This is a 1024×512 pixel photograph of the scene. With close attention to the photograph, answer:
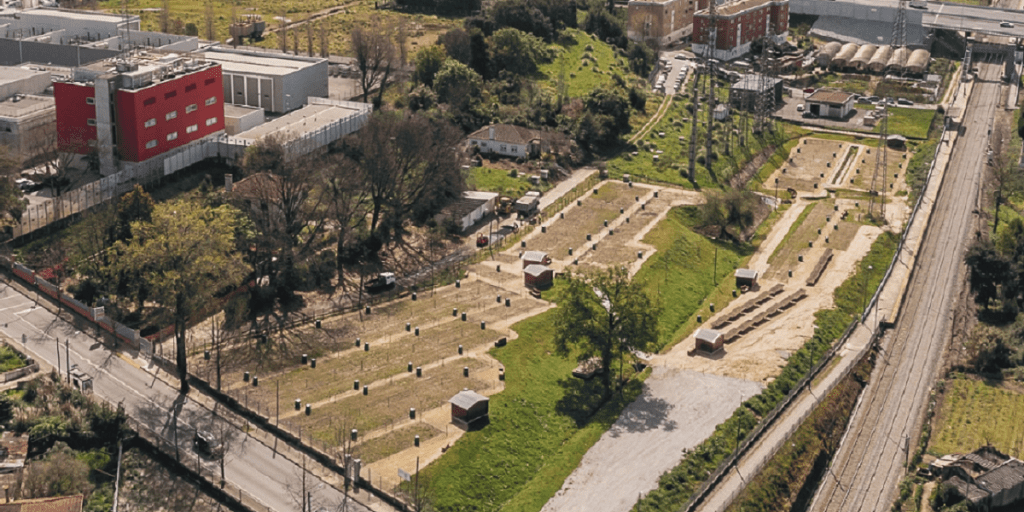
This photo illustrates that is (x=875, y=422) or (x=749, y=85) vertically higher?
(x=749, y=85)

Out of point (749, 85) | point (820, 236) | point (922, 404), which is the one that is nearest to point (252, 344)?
point (922, 404)

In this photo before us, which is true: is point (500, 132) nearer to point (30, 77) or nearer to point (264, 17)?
point (30, 77)

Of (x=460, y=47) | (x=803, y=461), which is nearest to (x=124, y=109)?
(x=460, y=47)

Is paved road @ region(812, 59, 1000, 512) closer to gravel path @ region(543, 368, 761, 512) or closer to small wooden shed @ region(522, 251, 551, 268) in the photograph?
gravel path @ region(543, 368, 761, 512)

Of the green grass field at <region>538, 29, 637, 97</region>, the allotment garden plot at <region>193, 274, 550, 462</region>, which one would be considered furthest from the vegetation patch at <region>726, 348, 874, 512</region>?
the green grass field at <region>538, 29, 637, 97</region>

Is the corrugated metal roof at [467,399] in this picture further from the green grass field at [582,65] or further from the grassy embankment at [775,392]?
the green grass field at [582,65]

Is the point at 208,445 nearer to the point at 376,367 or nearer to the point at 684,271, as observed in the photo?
the point at 376,367
